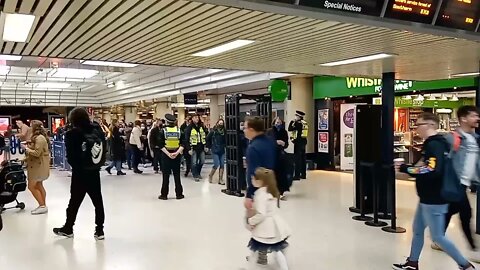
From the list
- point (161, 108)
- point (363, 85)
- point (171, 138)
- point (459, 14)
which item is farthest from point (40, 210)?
point (161, 108)

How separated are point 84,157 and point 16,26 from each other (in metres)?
1.73

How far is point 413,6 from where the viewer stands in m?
4.09

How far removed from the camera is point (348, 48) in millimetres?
4828

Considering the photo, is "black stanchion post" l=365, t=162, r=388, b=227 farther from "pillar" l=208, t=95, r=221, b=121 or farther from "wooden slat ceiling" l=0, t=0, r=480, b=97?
"pillar" l=208, t=95, r=221, b=121

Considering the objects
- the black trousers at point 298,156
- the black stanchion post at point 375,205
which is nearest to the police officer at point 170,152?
the black stanchion post at point 375,205

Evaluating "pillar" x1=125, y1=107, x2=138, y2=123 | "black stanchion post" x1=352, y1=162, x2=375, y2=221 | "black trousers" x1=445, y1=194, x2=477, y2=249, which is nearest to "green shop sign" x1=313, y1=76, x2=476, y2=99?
"black stanchion post" x1=352, y1=162, x2=375, y2=221

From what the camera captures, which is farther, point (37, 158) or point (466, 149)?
point (37, 158)

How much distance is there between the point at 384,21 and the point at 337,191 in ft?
17.8

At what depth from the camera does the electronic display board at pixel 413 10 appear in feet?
12.9

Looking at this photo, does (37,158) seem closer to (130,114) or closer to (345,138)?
(345,138)

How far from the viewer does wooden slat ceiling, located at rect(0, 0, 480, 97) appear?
11.0 feet

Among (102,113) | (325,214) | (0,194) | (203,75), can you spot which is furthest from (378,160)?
(102,113)

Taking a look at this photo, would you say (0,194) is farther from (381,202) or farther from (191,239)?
(381,202)

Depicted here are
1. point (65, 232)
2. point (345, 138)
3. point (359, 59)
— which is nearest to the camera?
point (65, 232)
